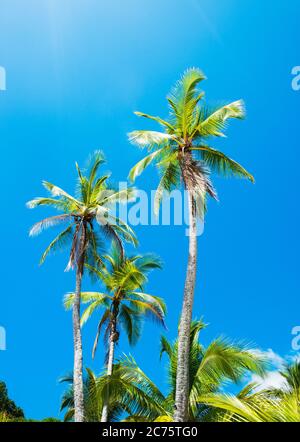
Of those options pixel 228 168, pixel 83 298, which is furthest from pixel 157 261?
pixel 228 168

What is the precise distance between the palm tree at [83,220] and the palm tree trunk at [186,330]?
5.61m

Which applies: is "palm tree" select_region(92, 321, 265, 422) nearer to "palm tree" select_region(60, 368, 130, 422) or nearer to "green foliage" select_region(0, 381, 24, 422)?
"palm tree" select_region(60, 368, 130, 422)

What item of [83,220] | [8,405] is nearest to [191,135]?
[83,220]

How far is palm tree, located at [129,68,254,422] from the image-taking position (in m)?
17.7

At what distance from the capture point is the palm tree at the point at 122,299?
2212 centimetres

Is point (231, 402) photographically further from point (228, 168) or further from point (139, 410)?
point (228, 168)

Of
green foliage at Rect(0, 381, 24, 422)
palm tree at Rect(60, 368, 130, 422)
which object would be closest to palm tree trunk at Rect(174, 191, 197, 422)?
palm tree at Rect(60, 368, 130, 422)

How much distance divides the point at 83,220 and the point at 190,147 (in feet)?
22.1

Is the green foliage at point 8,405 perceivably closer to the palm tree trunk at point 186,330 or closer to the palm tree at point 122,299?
the palm tree at point 122,299

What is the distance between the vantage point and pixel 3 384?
3975cm

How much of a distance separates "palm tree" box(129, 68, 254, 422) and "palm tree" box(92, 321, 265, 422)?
3921 mm

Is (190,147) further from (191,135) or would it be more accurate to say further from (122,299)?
(122,299)

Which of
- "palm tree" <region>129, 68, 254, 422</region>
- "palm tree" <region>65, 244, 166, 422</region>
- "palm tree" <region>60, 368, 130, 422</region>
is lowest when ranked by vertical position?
"palm tree" <region>60, 368, 130, 422</region>
